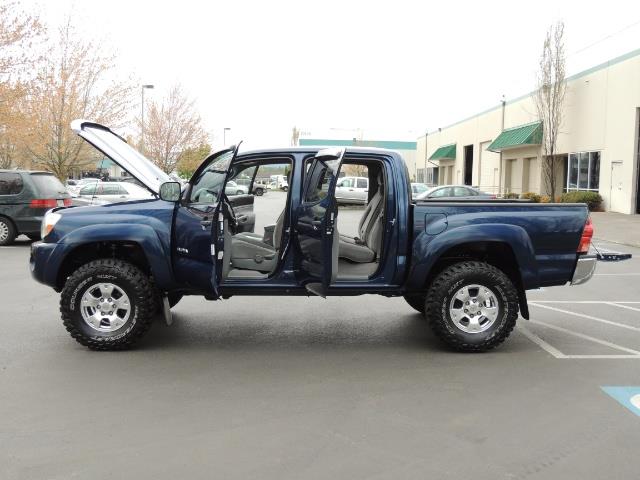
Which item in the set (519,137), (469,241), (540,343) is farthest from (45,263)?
(519,137)

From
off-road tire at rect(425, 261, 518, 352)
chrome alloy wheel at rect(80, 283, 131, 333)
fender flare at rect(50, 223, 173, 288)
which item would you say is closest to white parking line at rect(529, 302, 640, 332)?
off-road tire at rect(425, 261, 518, 352)

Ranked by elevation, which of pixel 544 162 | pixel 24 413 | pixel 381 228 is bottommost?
pixel 24 413

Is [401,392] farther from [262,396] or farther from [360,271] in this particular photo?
[360,271]

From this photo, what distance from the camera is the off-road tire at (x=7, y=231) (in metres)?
15.3

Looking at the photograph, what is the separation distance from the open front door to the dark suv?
10.8 metres

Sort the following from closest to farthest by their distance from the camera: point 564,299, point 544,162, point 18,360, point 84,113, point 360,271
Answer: point 18,360
point 360,271
point 564,299
point 84,113
point 544,162

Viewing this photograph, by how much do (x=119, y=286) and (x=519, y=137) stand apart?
1443 inches

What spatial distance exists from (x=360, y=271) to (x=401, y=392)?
1682 millimetres

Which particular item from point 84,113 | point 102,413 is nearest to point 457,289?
point 102,413

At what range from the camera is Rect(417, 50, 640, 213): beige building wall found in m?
28.3

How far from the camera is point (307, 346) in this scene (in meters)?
6.59

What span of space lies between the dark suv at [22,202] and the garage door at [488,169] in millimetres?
36901

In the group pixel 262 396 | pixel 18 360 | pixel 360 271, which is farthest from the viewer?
pixel 360 271

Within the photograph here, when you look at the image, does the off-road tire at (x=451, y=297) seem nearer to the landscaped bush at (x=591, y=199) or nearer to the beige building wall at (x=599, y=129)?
the beige building wall at (x=599, y=129)
